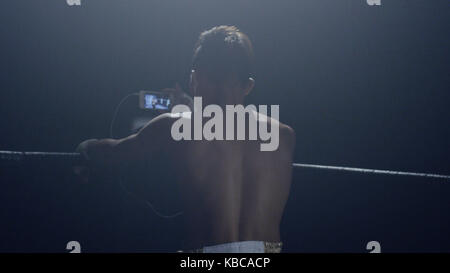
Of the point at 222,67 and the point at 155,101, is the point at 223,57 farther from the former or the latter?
the point at 155,101

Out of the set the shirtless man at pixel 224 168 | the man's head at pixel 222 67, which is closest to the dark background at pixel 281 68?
the shirtless man at pixel 224 168

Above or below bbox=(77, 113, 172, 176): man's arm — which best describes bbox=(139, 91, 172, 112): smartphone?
above

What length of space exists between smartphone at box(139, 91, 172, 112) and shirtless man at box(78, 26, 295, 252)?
0.63 metres

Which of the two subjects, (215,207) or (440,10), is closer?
(215,207)

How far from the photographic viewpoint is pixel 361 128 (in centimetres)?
358

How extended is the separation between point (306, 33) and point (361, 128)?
90 centimetres

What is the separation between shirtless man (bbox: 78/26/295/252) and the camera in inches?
58.6

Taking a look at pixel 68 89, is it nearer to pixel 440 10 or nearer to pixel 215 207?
pixel 215 207

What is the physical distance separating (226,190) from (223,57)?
1.53 ft

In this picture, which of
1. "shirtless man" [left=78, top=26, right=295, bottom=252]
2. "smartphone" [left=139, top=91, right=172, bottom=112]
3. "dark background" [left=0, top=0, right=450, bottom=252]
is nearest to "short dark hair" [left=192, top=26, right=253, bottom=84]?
"shirtless man" [left=78, top=26, right=295, bottom=252]

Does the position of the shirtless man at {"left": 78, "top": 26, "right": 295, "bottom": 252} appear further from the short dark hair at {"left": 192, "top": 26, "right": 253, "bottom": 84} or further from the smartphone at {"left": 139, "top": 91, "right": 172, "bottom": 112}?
the smartphone at {"left": 139, "top": 91, "right": 172, "bottom": 112}

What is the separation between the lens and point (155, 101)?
7.32 ft

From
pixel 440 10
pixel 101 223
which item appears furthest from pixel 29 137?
pixel 440 10
